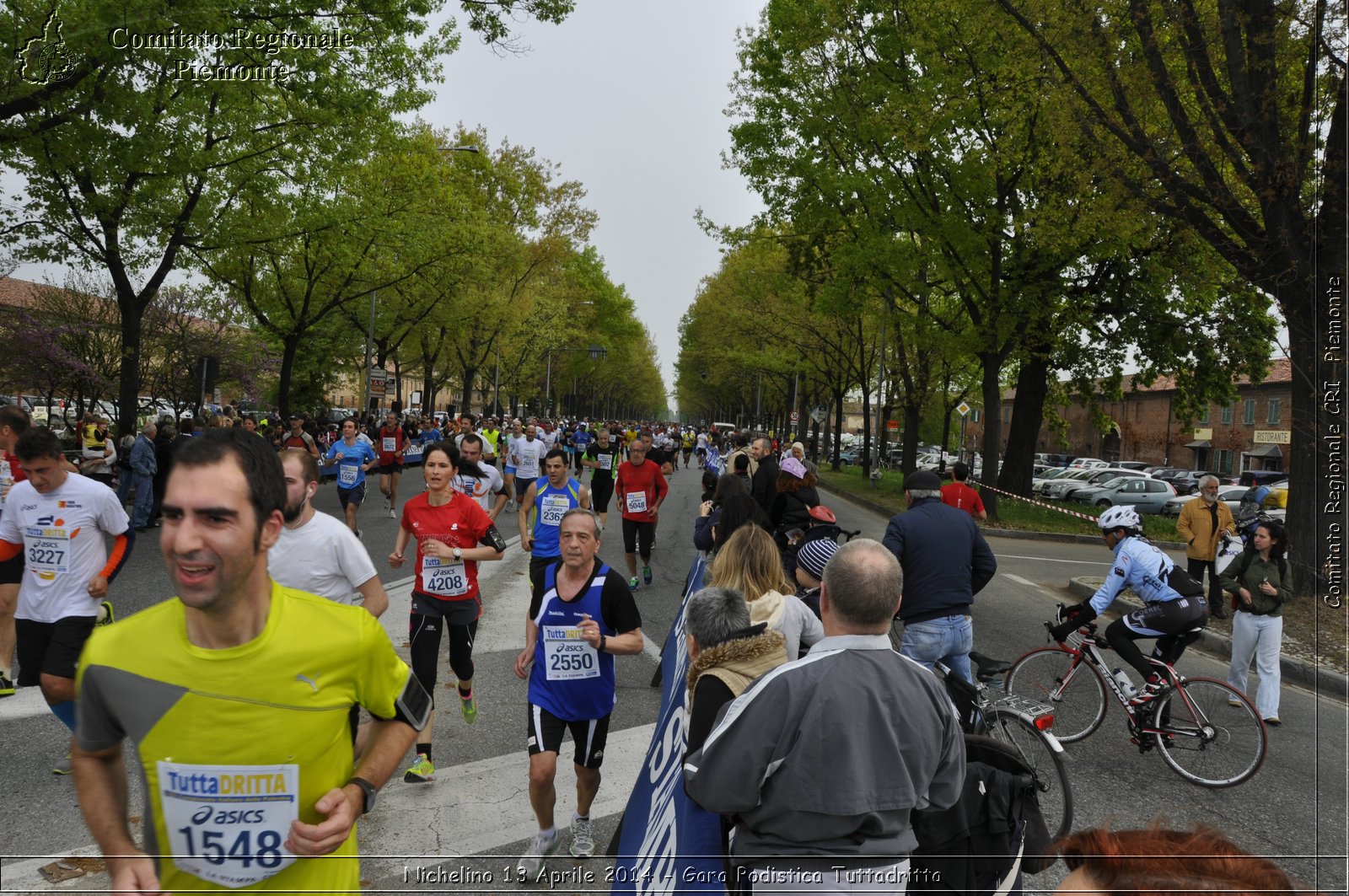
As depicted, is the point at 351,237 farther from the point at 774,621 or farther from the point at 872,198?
the point at 774,621

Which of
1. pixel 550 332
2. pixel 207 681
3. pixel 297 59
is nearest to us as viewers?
pixel 207 681

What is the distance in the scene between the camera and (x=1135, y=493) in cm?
3212

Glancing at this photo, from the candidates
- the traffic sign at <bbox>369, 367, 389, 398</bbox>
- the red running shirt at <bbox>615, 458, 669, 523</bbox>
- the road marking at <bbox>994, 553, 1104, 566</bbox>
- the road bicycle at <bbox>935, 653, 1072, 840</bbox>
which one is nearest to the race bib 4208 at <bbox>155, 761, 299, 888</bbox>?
the road bicycle at <bbox>935, 653, 1072, 840</bbox>

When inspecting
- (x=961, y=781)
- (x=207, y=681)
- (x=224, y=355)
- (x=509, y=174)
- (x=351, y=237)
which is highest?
(x=509, y=174)

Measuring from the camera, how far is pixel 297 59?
13.0 metres

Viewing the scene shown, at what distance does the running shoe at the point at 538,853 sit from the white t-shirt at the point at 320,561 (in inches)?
59.4

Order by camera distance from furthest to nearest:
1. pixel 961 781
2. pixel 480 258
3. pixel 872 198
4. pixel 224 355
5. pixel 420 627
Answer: pixel 224 355, pixel 480 258, pixel 872 198, pixel 420 627, pixel 961 781

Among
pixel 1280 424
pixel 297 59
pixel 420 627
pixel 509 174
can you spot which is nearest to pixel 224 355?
pixel 509 174

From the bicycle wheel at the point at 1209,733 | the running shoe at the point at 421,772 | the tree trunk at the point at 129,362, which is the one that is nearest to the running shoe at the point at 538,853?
the running shoe at the point at 421,772

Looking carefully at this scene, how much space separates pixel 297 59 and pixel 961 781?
1402cm

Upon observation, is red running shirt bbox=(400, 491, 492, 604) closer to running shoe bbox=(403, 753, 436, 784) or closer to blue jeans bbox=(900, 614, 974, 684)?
running shoe bbox=(403, 753, 436, 784)

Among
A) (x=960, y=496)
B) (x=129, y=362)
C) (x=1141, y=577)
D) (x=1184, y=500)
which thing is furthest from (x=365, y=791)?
(x=1184, y=500)

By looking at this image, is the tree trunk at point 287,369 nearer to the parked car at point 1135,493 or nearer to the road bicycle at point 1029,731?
the road bicycle at point 1029,731

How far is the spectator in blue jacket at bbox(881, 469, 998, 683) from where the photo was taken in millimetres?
5641
